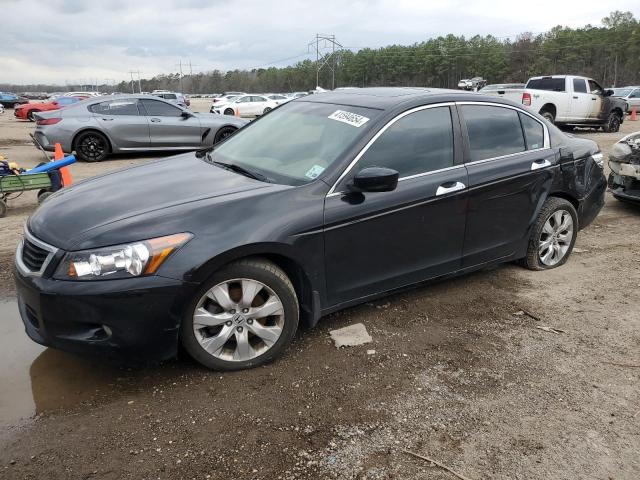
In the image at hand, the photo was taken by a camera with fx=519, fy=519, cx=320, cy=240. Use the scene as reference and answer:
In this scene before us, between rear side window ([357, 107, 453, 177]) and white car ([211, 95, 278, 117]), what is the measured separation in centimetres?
2669

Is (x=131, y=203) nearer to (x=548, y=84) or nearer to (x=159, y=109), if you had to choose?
(x=159, y=109)

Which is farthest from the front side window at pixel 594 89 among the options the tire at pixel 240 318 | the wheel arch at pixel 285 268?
the tire at pixel 240 318

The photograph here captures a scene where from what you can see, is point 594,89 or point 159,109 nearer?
point 159,109

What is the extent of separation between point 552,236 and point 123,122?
9817 millimetres

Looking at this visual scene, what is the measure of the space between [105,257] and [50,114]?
1030 cm

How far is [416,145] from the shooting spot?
12.3 feet

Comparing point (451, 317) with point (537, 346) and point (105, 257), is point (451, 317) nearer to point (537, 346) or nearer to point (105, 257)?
point (537, 346)

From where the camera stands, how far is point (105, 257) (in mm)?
2734

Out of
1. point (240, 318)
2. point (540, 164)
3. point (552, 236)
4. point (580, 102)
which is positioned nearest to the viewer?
point (240, 318)

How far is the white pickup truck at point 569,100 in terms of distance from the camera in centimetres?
A: 1759

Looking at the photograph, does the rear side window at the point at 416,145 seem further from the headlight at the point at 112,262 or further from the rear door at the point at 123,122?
the rear door at the point at 123,122

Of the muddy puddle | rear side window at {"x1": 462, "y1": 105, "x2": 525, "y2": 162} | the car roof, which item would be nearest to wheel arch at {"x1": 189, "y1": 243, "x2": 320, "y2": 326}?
the muddy puddle

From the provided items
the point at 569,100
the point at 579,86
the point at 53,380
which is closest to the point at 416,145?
the point at 53,380

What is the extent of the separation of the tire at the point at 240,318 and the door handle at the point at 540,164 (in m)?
2.48
